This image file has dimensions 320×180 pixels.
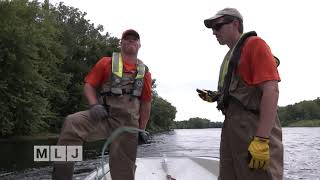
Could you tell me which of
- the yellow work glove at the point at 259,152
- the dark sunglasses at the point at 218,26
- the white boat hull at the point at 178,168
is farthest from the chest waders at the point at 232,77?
the white boat hull at the point at 178,168

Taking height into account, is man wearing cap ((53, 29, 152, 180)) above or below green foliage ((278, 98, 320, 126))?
below

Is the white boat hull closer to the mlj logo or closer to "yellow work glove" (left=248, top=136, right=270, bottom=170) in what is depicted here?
the mlj logo

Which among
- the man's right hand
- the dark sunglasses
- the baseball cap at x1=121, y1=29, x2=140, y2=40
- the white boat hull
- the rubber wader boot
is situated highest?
the baseball cap at x1=121, y1=29, x2=140, y2=40

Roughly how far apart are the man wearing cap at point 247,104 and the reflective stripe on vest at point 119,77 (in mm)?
1258

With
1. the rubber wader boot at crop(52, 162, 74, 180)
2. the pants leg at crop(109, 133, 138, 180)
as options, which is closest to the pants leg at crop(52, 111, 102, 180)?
the rubber wader boot at crop(52, 162, 74, 180)

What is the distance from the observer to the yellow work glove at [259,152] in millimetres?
3223

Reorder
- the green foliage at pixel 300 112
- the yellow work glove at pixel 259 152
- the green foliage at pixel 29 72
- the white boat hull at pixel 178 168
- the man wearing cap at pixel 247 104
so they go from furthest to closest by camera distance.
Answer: the green foliage at pixel 300 112 → the green foliage at pixel 29 72 → the white boat hull at pixel 178 168 → the man wearing cap at pixel 247 104 → the yellow work glove at pixel 259 152

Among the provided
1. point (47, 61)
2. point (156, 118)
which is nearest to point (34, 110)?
point (47, 61)

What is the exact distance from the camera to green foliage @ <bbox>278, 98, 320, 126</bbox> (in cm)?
15150

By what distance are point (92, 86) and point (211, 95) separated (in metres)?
1.36

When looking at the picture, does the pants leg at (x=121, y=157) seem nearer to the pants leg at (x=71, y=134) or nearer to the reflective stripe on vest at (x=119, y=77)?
the pants leg at (x=71, y=134)

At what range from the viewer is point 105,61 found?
503cm

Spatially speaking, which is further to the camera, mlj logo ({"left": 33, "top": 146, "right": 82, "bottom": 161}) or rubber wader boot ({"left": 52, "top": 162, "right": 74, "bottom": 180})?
rubber wader boot ({"left": 52, "top": 162, "right": 74, "bottom": 180})

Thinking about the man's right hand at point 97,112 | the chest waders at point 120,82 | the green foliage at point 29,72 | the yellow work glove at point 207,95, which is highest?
the green foliage at point 29,72
